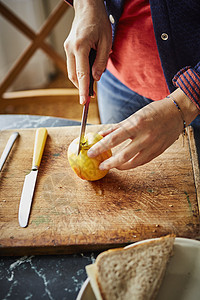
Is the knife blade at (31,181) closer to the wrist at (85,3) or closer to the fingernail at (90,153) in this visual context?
the fingernail at (90,153)

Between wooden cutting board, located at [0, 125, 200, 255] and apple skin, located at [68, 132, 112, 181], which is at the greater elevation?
apple skin, located at [68, 132, 112, 181]

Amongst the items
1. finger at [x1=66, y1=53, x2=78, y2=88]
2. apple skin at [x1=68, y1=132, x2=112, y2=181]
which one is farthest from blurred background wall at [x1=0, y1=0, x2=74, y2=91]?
apple skin at [x1=68, y1=132, x2=112, y2=181]

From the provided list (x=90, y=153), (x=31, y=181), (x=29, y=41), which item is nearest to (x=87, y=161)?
(x=90, y=153)

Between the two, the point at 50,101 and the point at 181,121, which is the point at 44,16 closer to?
the point at 50,101

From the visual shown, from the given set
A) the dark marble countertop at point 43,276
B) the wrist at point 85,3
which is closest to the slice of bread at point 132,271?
the dark marble countertop at point 43,276

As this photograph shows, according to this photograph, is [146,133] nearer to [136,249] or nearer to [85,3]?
[136,249]

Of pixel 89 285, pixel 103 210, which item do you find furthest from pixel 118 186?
pixel 89 285

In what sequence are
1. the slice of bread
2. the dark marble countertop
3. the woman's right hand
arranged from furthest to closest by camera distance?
the woman's right hand < the dark marble countertop < the slice of bread

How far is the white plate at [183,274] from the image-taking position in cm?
54

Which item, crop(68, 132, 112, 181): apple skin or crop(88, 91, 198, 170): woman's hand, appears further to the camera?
crop(68, 132, 112, 181): apple skin

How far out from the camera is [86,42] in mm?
834

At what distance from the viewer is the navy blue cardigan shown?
726 mm

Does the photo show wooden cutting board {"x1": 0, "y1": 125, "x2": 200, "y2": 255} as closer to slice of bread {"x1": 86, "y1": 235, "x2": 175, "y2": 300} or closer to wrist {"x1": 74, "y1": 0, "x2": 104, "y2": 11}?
Result: slice of bread {"x1": 86, "y1": 235, "x2": 175, "y2": 300}

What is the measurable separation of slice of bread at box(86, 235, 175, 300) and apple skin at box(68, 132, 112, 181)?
28 centimetres
